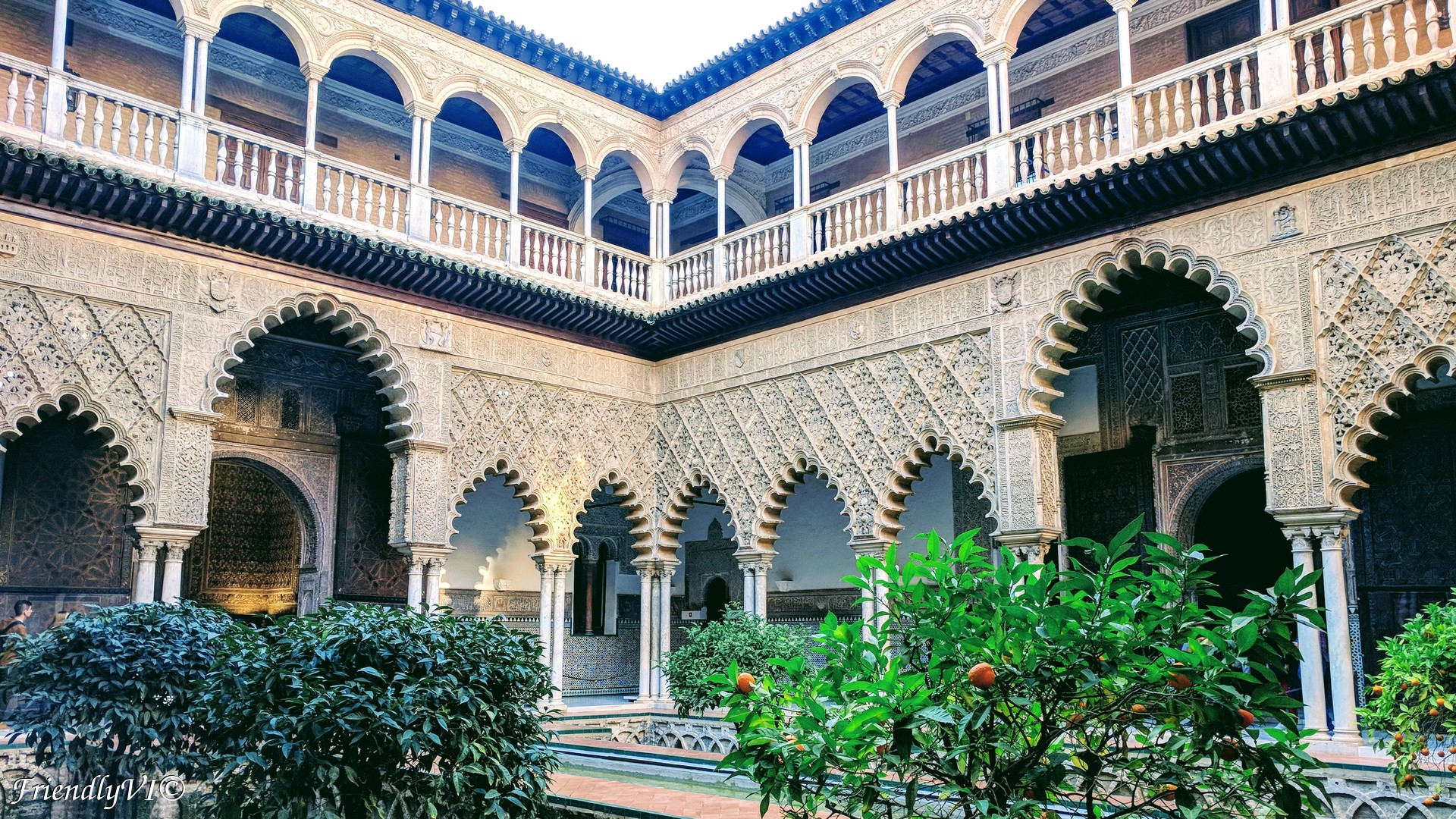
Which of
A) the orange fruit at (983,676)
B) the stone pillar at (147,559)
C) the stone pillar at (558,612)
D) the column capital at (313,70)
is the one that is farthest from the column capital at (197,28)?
the orange fruit at (983,676)

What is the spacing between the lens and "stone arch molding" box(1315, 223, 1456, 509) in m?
7.42

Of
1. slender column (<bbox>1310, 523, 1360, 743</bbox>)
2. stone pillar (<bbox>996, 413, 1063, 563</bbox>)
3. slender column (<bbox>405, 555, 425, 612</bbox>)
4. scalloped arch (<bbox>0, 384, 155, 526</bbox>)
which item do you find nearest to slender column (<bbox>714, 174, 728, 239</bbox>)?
stone pillar (<bbox>996, 413, 1063, 563</bbox>)

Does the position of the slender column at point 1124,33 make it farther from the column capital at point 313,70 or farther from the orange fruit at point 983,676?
the orange fruit at point 983,676

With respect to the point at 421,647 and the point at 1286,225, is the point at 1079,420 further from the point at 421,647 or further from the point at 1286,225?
the point at 421,647

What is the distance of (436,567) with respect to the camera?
11.0m

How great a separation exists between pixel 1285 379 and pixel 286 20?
9.10m

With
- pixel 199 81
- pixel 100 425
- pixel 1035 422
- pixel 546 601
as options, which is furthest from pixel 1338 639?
pixel 199 81

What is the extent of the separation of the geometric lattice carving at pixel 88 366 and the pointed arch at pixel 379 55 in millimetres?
3195

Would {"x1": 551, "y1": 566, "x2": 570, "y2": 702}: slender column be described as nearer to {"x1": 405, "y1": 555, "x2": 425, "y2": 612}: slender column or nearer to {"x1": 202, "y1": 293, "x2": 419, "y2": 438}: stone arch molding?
{"x1": 405, "y1": 555, "x2": 425, "y2": 612}: slender column

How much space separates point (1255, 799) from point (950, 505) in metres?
10.0

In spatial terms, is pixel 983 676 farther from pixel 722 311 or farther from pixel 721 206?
pixel 721 206

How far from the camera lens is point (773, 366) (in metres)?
11.8

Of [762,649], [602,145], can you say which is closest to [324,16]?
[602,145]

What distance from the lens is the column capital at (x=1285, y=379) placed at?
7.88m
